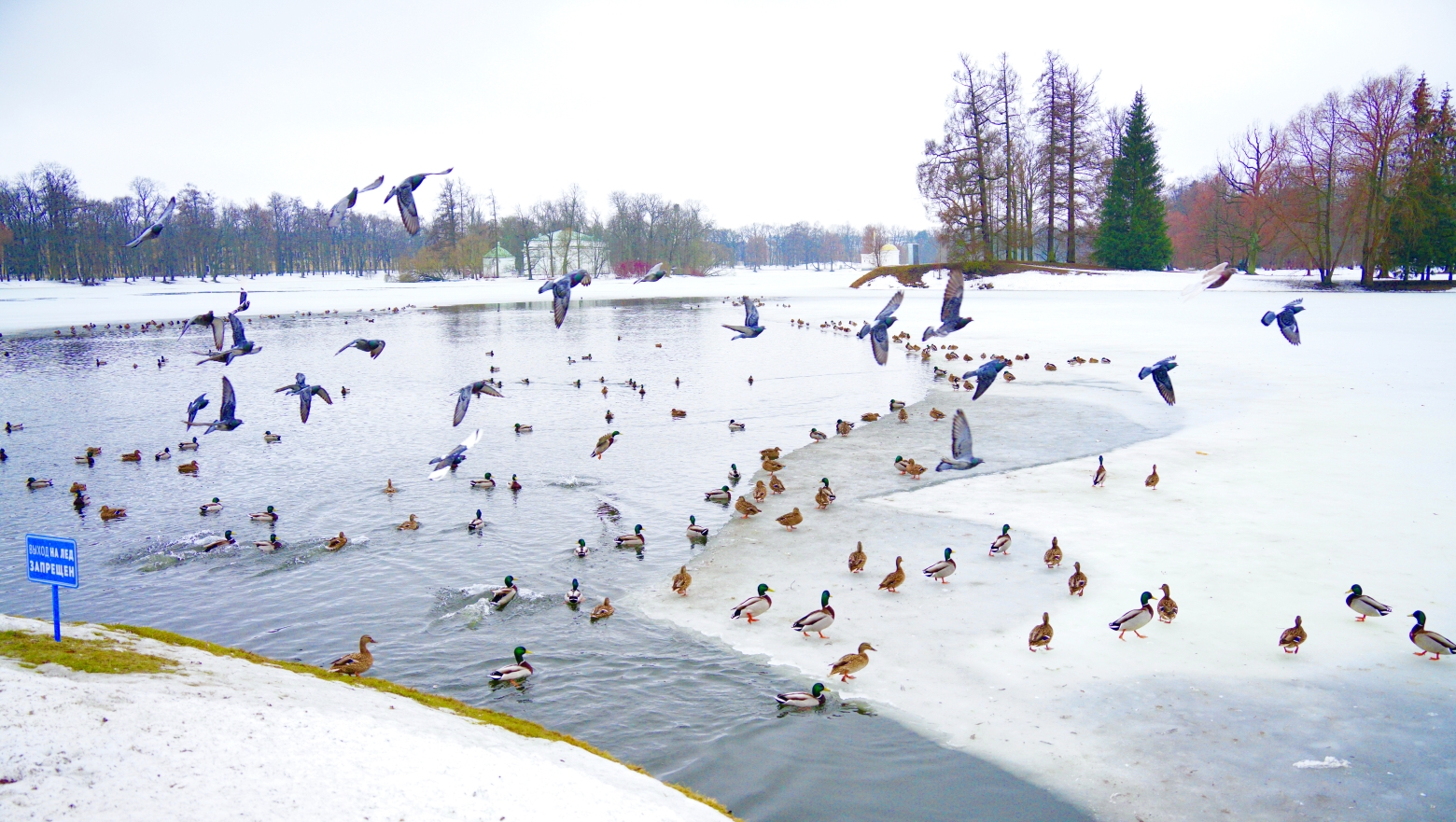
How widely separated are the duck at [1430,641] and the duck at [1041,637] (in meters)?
2.94

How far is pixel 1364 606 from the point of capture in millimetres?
8094

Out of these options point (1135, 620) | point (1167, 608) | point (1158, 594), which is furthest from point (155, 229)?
point (1158, 594)

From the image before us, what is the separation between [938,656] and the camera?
8078 mm

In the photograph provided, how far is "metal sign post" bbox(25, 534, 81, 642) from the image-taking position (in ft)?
20.3

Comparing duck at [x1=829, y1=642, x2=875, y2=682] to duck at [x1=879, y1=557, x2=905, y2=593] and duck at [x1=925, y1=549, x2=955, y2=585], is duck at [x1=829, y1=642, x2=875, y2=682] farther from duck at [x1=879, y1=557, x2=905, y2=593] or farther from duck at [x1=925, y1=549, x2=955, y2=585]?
duck at [x1=925, y1=549, x2=955, y2=585]

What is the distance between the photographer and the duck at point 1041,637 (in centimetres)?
800

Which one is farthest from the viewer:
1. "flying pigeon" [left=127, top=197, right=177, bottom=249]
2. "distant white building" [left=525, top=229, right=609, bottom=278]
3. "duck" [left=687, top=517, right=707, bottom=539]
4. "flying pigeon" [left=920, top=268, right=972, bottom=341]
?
"distant white building" [left=525, top=229, right=609, bottom=278]

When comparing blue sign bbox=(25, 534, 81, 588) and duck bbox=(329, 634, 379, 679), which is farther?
duck bbox=(329, 634, 379, 679)

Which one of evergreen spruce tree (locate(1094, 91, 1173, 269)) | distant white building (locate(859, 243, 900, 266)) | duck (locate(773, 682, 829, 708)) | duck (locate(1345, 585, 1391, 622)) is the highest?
distant white building (locate(859, 243, 900, 266))

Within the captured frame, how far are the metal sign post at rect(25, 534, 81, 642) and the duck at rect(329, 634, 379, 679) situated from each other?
2049 millimetres

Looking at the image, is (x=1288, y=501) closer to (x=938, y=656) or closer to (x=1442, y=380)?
(x=938, y=656)

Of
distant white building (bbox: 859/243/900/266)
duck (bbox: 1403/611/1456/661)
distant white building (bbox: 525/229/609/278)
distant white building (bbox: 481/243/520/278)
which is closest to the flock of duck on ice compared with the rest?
duck (bbox: 1403/611/1456/661)

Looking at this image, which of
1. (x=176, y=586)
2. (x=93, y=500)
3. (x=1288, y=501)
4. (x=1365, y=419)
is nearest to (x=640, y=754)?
(x=176, y=586)

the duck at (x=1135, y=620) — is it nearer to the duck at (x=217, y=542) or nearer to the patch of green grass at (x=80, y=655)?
the patch of green grass at (x=80, y=655)
